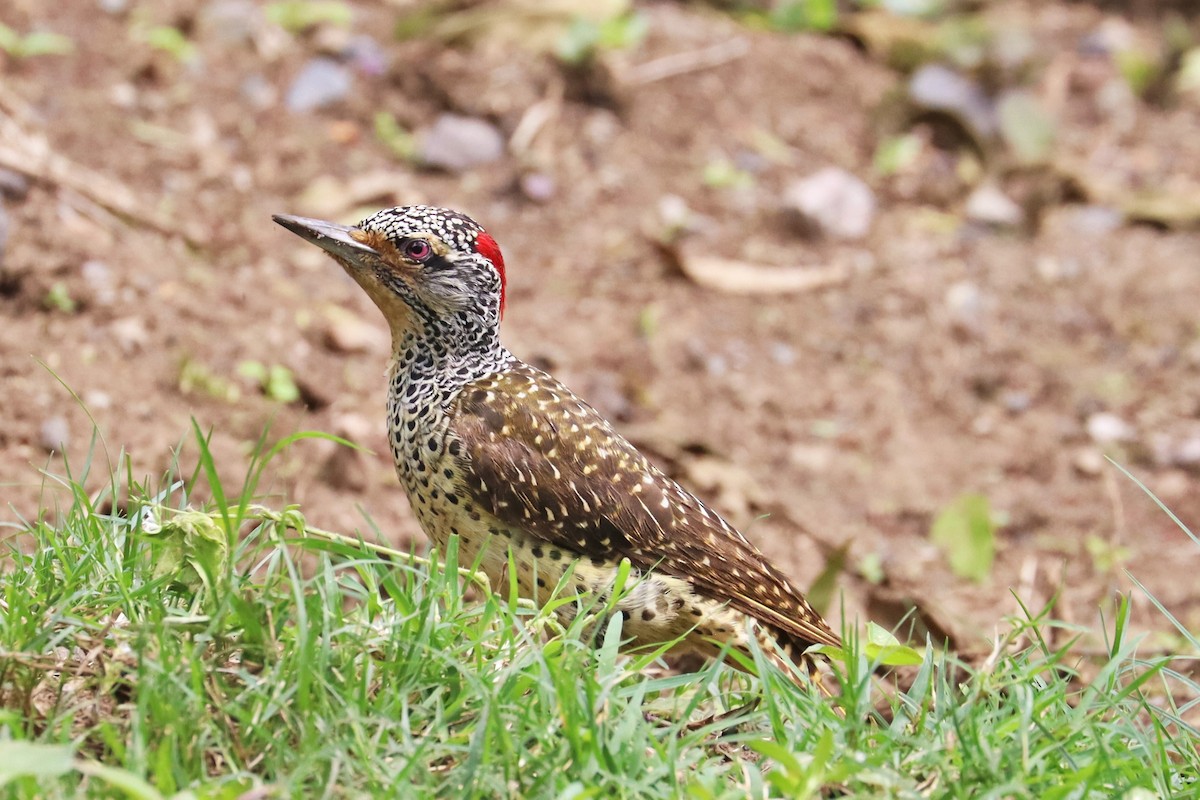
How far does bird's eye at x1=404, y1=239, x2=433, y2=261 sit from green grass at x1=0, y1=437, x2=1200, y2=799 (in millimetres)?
1045

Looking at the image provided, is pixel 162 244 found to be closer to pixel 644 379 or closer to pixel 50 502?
pixel 50 502

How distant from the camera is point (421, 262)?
421 cm

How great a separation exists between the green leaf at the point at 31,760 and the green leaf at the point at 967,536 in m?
4.03

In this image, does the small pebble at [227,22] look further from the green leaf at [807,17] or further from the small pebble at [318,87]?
the green leaf at [807,17]

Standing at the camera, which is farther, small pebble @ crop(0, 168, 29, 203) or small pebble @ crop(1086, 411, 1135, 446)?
small pebble @ crop(1086, 411, 1135, 446)

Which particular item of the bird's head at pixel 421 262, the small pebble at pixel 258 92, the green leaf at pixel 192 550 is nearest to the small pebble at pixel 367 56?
the small pebble at pixel 258 92

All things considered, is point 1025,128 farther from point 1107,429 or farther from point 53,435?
point 53,435

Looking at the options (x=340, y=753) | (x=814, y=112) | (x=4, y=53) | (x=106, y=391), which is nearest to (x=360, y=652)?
(x=340, y=753)

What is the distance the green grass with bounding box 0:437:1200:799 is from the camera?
293 centimetres

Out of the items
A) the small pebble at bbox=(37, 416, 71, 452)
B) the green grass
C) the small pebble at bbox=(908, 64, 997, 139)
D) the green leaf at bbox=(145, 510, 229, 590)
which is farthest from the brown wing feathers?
the small pebble at bbox=(908, 64, 997, 139)

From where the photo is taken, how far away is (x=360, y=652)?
3191 millimetres

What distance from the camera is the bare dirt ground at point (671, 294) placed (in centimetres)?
567

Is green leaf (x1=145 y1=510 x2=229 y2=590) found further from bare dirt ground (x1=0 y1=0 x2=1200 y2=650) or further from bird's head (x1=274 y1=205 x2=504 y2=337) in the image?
bare dirt ground (x1=0 y1=0 x2=1200 y2=650)

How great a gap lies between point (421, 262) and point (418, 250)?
0.04 m
